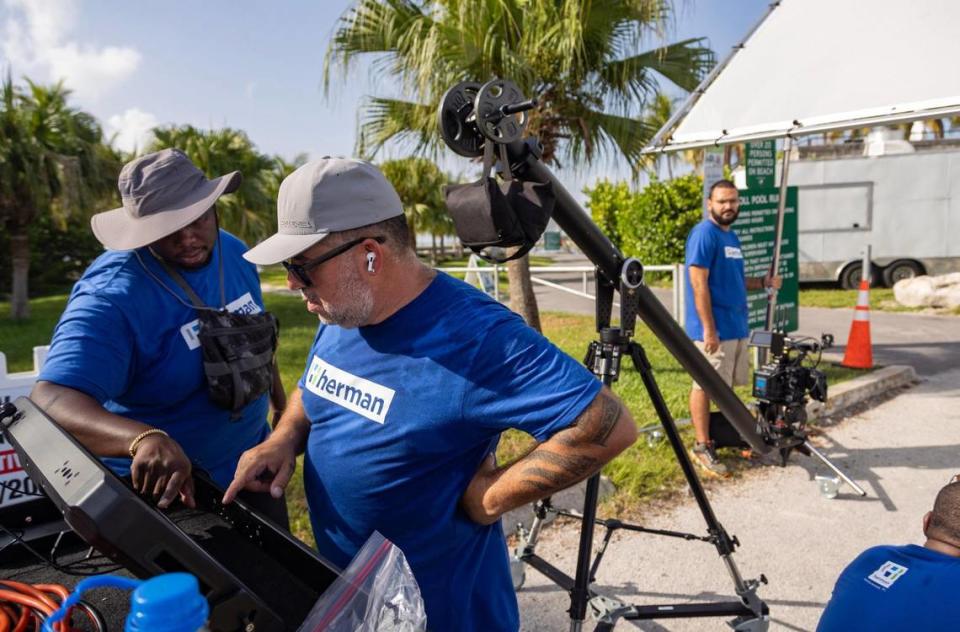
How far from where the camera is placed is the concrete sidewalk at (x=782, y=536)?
9.89 ft

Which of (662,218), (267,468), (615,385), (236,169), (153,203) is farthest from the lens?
(236,169)

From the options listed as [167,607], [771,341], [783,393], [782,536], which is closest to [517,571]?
[782,536]

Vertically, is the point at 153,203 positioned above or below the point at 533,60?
below

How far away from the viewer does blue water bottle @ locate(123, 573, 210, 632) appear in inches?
27.6

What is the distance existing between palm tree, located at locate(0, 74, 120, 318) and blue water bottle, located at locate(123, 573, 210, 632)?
56.6ft

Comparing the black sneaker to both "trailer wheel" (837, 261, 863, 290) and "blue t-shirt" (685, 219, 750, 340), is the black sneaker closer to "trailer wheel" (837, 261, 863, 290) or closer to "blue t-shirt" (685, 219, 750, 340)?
"blue t-shirt" (685, 219, 750, 340)

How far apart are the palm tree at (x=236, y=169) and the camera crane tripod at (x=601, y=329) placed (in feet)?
73.0

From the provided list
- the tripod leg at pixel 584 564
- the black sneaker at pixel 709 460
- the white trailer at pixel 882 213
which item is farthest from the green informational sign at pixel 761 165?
the white trailer at pixel 882 213

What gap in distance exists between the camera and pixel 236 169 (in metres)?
23.6

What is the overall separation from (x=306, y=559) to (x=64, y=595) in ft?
1.36

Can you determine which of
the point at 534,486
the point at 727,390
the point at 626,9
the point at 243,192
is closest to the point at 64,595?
the point at 534,486

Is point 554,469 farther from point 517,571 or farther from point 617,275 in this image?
point 517,571

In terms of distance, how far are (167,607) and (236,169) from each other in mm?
25107

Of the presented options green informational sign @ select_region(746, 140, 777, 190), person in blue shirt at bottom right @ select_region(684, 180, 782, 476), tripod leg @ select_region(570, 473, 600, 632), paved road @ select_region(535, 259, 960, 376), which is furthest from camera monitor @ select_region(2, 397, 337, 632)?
paved road @ select_region(535, 259, 960, 376)
